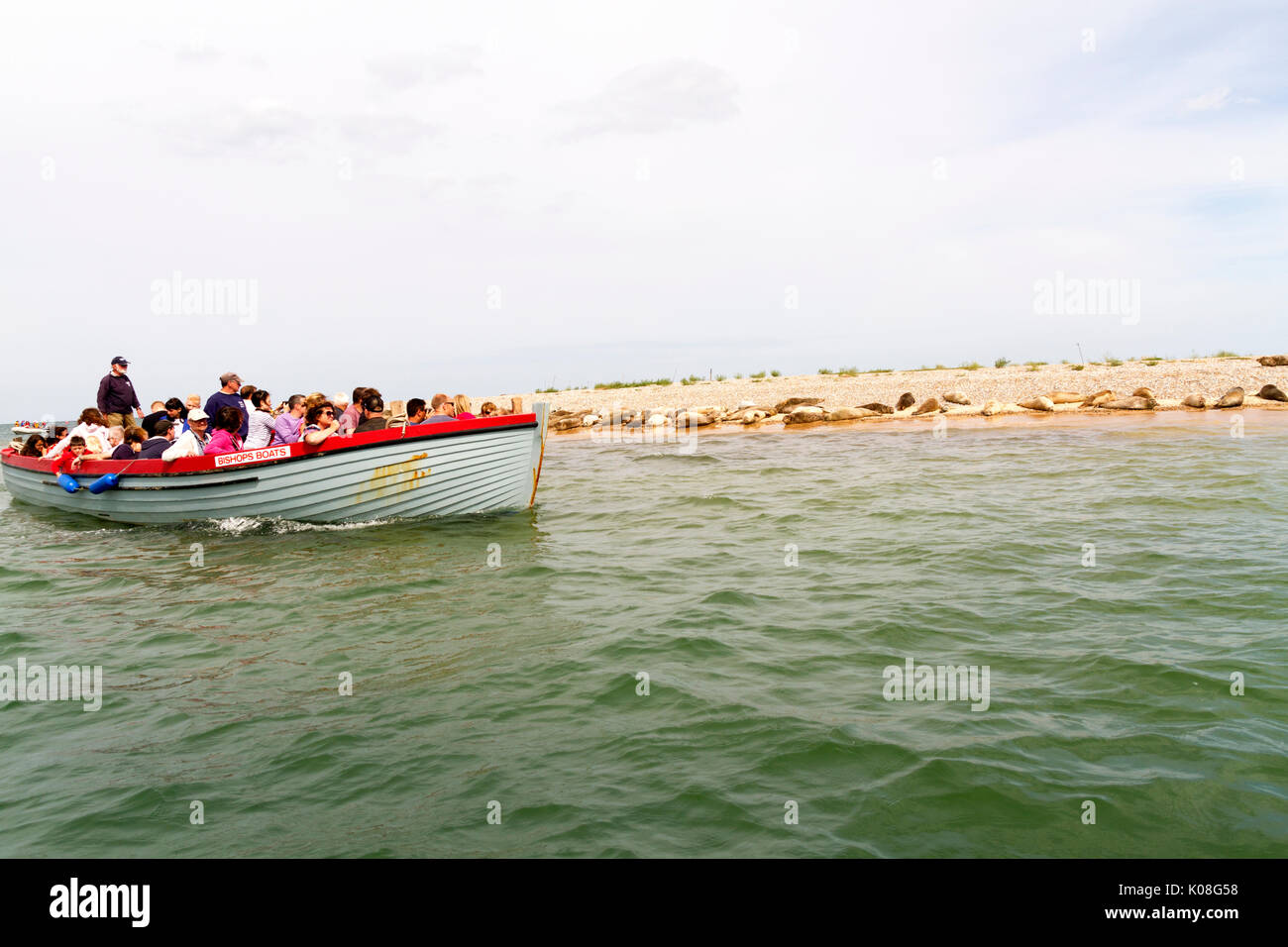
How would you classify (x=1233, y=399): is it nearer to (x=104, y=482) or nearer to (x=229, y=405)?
(x=229, y=405)

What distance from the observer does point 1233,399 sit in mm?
21672

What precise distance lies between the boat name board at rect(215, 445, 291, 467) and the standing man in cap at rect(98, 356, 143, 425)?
5321mm

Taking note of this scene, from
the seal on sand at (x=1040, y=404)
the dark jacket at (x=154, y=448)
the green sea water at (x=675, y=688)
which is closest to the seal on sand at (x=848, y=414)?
the seal on sand at (x=1040, y=404)

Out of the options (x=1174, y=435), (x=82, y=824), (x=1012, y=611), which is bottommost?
(x=82, y=824)

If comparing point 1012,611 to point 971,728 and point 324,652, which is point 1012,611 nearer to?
point 971,728

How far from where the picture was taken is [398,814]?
4191mm

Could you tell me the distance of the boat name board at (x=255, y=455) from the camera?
38.0 feet

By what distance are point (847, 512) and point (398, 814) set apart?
9.06 metres

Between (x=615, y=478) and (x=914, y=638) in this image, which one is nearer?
(x=914, y=638)

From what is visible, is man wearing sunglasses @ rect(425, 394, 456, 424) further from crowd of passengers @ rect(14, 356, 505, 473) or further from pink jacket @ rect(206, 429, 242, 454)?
pink jacket @ rect(206, 429, 242, 454)
